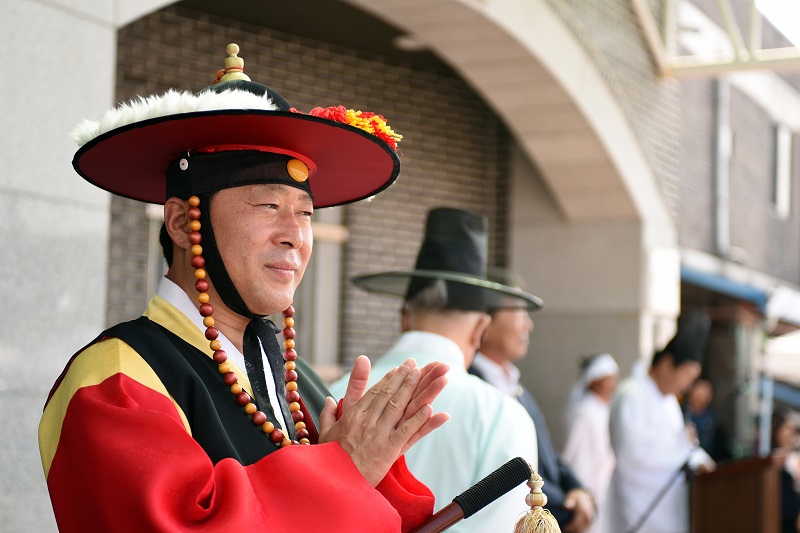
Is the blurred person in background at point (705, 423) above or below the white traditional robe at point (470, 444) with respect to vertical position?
below

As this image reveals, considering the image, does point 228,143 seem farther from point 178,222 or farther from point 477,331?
point 477,331

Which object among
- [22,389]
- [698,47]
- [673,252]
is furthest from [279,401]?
[698,47]

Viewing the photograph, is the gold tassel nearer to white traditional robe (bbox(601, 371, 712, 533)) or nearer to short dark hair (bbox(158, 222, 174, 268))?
short dark hair (bbox(158, 222, 174, 268))

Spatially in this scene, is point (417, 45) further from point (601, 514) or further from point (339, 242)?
point (601, 514)

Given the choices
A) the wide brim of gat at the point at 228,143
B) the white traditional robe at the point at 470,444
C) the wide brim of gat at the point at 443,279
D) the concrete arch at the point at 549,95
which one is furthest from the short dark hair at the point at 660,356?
the wide brim of gat at the point at 228,143

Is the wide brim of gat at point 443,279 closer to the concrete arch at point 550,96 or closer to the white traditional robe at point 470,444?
the white traditional robe at point 470,444

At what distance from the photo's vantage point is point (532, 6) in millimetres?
7445

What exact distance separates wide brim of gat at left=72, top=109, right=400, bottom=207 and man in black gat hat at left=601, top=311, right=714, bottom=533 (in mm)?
4839

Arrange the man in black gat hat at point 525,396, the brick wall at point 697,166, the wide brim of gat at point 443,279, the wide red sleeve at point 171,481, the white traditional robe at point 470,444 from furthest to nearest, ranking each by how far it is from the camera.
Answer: the brick wall at point 697,166 → the man in black gat hat at point 525,396 → the wide brim of gat at point 443,279 → the white traditional robe at point 470,444 → the wide red sleeve at point 171,481

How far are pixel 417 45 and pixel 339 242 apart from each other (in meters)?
1.51

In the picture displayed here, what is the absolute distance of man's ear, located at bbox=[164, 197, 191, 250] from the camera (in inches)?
91.4

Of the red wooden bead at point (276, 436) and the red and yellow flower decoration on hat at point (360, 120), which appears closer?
the red wooden bead at point (276, 436)

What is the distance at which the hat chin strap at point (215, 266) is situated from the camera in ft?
7.41

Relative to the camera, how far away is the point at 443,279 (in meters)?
4.07
